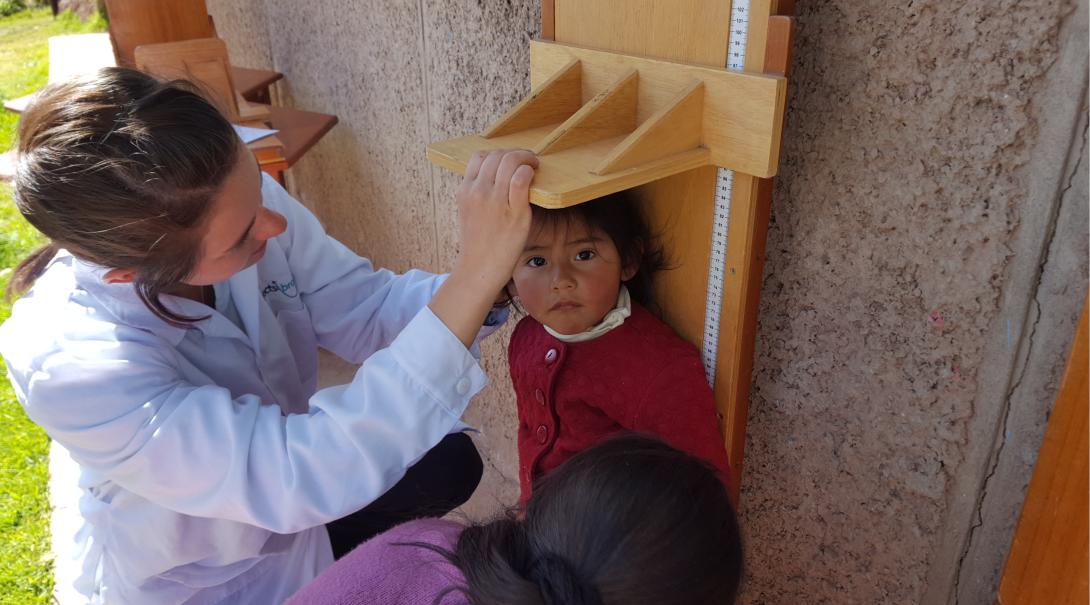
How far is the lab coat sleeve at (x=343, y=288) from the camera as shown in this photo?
1999 millimetres

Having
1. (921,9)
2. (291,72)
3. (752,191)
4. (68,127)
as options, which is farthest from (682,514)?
(291,72)

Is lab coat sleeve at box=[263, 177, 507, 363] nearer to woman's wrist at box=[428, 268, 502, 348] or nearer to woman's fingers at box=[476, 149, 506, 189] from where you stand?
woman's wrist at box=[428, 268, 502, 348]

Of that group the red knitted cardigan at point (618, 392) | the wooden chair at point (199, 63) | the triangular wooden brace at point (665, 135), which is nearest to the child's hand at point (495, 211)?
the triangular wooden brace at point (665, 135)

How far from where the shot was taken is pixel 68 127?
1329 millimetres

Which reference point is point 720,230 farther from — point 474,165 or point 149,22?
point 149,22

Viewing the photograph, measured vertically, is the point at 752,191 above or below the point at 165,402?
above

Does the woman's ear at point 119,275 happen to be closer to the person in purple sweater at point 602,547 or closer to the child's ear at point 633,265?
the person in purple sweater at point 602,547

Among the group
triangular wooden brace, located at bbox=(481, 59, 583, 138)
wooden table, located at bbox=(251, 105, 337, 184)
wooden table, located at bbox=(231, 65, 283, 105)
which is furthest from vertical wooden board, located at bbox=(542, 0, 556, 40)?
wooden table, located at bbox=(231, 65, 283, 105)

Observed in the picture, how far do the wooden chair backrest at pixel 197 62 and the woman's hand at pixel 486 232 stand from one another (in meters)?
2.08

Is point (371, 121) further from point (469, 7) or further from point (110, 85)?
point (110, 85)

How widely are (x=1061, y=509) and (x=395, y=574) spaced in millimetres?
915

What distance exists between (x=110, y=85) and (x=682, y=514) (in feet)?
3.93

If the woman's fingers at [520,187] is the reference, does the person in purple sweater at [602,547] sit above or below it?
below

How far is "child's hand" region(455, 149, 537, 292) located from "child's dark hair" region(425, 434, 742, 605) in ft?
1.21
